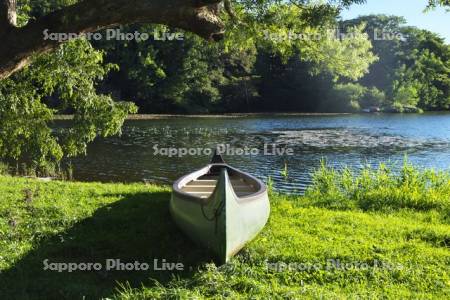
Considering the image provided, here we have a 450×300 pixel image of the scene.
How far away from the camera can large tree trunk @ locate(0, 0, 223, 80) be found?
5.60 meters

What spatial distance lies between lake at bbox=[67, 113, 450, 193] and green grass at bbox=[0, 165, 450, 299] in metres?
6.77

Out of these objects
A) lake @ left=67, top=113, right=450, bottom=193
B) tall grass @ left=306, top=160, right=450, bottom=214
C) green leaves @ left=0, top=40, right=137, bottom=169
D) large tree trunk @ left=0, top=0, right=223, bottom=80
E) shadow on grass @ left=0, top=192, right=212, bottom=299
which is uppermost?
large tree trunk @ left=0, top=0, right=223, bottom=80

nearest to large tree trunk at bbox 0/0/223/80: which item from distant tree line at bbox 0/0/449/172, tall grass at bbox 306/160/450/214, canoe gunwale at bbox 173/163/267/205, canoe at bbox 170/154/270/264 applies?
distant tree line at bbox 0/0/449/172

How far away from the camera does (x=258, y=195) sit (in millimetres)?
7344

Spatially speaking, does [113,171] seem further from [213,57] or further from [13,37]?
[213,57]

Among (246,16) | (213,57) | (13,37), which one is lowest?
(13,37)

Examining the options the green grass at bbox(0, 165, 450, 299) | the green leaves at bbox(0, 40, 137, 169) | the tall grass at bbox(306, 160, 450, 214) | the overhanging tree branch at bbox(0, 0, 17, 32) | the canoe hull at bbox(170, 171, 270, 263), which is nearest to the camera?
the green grass at bbox(0, 165, 450, 299)

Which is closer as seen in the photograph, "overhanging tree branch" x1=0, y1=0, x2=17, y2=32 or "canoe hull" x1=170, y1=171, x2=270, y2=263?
"overhanging tree branch" x1=0, y1=0, x2=17, y2=32

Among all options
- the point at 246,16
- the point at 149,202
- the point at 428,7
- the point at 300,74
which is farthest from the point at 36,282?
the point at 300,74

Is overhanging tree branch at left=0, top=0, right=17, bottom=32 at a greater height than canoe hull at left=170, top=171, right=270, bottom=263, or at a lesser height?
greater

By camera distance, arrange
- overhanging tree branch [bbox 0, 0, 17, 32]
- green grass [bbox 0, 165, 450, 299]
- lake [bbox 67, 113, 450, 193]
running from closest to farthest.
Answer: green grass [bbox 0, 165, 450, 299], overhanging tree branch [bbox 0, 0, 17, 32], lake [bbox 67, 113, 450, 193]

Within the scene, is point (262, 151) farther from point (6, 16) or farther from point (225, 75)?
point (225, 75)

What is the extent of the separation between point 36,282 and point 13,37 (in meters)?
2.89

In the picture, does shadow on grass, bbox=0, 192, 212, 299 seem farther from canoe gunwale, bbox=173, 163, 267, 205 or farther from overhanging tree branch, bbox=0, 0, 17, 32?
overhanging tree branch, bbox=0, 0, 17, 32
